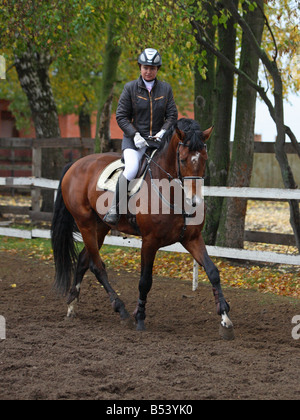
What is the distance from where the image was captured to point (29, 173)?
30016mm

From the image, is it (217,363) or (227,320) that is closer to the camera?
(217,363)

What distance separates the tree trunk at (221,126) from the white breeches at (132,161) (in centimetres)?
426

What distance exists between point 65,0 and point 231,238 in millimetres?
5358

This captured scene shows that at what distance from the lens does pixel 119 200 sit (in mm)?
7074

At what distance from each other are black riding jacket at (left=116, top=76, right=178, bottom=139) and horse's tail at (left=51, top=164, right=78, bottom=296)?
171 cm

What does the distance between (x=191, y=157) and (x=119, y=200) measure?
1330mm

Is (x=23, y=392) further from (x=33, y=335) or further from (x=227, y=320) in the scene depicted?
(x=227, y=320)

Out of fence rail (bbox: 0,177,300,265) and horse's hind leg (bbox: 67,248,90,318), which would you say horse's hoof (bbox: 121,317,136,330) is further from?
fence rail (bbox: 0,177,300,265)

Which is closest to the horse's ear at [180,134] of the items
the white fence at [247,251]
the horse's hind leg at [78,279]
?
the horse's hind leg at [78,279]

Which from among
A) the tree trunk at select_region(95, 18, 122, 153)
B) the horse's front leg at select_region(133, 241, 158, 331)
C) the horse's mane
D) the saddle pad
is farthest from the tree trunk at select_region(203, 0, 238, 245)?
the horse's mane

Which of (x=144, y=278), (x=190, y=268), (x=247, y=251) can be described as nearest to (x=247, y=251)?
(x=247, y=251)

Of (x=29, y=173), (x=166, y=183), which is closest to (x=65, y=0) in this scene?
(x=166, y=183)

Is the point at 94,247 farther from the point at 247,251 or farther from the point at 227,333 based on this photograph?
the point at 247,251

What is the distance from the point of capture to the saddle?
6945 millimetres
